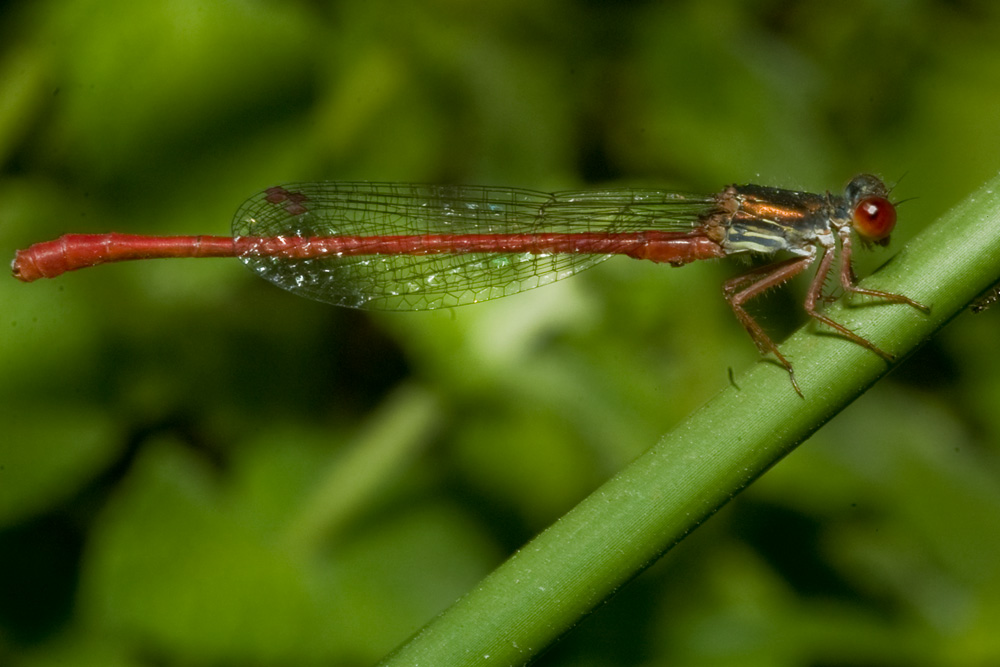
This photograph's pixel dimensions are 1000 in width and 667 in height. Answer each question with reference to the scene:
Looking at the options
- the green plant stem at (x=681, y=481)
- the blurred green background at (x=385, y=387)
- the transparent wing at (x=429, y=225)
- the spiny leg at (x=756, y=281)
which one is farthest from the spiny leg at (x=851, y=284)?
the blurred green background at (x=385, y=387)

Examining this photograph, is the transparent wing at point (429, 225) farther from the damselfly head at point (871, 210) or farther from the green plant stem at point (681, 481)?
the green plant stem at point (681, 481)

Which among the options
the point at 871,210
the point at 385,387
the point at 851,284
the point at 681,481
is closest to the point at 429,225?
the point at 385,387

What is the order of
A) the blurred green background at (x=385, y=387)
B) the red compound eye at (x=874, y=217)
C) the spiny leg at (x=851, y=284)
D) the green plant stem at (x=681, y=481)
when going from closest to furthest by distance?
the green plant stem at (x=681, y=481)
the spiny leg at (x=851, y=284)
the red compound eye at (x=874, y=217)
the blurred green background at (x=385, y=387)

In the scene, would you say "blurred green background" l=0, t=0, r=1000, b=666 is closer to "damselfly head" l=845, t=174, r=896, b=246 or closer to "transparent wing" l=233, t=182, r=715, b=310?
"transparent wing" l=233, t=182, r=715, b=310

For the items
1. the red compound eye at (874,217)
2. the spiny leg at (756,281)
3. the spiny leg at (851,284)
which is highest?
the spiny leg at (756,281)

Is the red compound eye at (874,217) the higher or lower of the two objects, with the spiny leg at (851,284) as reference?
higher

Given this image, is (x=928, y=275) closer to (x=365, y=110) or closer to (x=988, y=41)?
(x=365, y=110)

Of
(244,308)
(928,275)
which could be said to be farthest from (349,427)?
(928,275)
